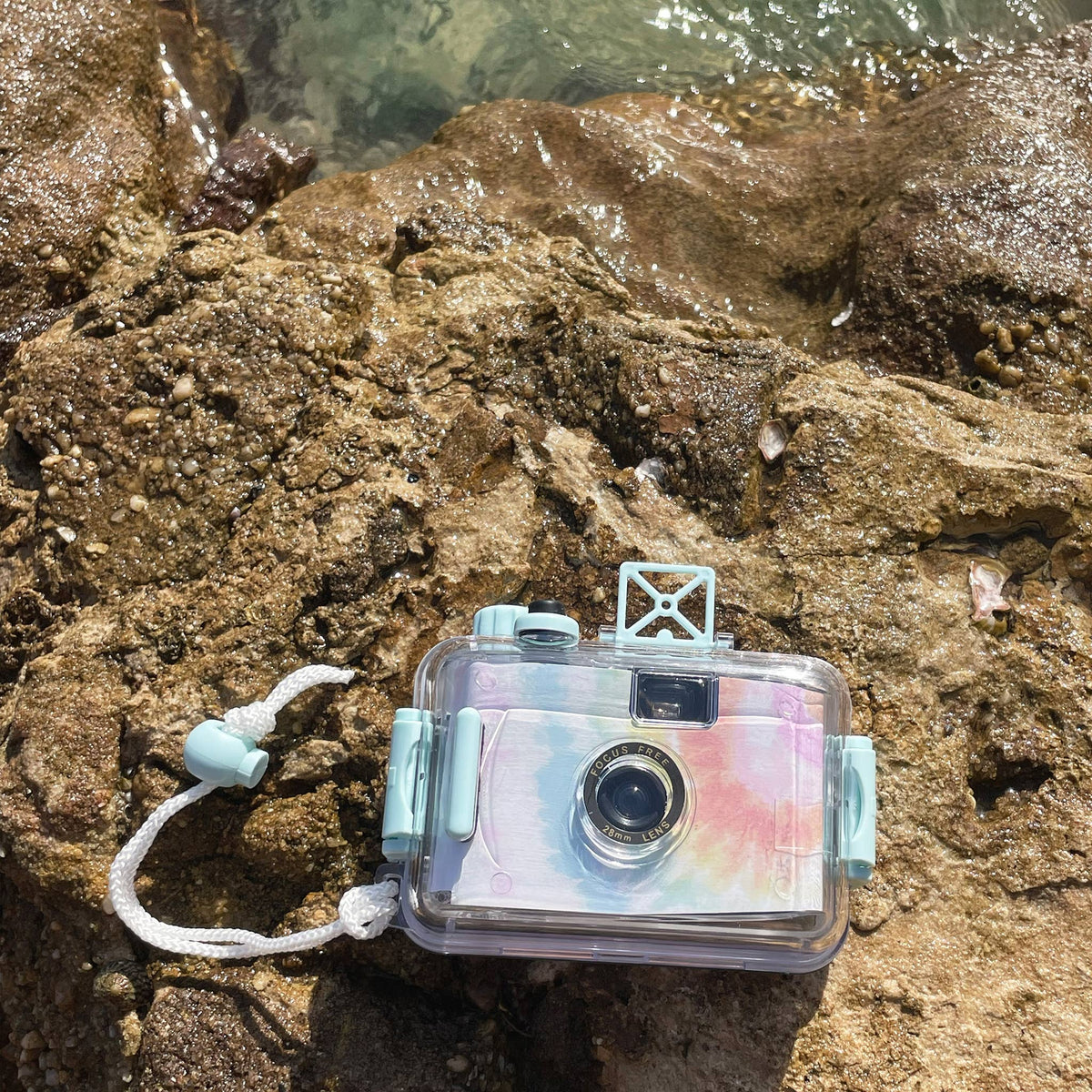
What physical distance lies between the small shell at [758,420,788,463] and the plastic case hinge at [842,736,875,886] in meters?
0.87

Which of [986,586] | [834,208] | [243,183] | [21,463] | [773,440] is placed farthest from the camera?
[243,183]

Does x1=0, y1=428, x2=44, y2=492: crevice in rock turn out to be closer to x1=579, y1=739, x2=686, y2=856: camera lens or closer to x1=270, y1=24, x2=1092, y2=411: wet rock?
x1=270, y1=24, x2=1092, y2=411: wet rock

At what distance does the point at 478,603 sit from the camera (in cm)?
248

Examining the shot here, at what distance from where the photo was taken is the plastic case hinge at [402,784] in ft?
6.42

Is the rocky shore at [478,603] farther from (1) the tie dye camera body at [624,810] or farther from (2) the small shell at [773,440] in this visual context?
(1) the tie dye camera body at [624,810]

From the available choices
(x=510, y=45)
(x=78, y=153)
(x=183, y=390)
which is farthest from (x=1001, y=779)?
(x=510, y=45)

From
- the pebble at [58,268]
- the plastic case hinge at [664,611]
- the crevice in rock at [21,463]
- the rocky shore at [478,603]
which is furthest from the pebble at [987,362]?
the pebble at [58,268]

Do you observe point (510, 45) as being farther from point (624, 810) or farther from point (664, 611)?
point (624, 810)

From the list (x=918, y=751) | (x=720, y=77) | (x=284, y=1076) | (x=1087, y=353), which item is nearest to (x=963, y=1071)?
(x=918, y=751)

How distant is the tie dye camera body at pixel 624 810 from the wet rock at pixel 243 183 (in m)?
2.67

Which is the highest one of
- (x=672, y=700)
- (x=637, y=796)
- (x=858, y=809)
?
(x=672, y=700)

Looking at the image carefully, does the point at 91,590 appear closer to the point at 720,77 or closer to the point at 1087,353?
the point at 1087,353

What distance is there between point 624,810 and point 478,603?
750mm

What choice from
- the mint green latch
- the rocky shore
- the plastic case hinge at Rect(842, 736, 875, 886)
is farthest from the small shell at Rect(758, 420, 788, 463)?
the mint green latch
